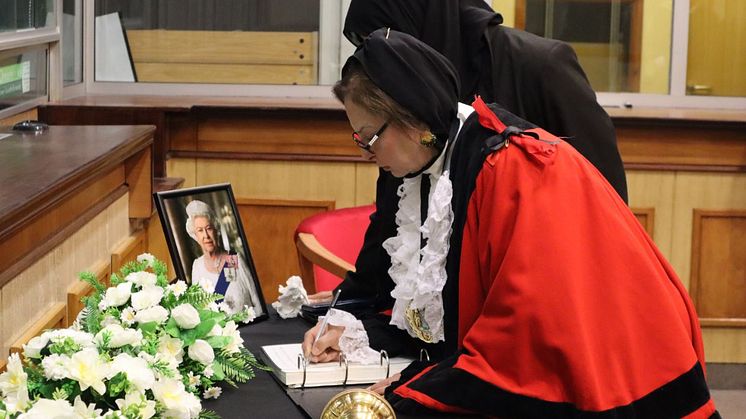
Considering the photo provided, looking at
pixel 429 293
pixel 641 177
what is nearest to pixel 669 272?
pixel 429 293

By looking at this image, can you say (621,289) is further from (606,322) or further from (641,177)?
(641,177)

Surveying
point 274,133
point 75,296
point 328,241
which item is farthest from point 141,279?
point 274,133

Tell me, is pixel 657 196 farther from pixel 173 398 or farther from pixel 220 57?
pixel 173 398

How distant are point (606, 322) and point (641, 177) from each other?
11.2 ft

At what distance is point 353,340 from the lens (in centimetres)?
232

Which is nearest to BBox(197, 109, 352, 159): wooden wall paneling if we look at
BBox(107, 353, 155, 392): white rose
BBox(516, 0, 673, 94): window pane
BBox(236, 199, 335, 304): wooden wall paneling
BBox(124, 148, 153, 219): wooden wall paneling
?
BBox(236, 199, 335, 304): wooden wall paneling

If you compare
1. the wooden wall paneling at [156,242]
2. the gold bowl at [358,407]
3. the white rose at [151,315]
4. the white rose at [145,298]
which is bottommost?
the wooden wall paneling at [156,242]

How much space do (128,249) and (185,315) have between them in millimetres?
1612

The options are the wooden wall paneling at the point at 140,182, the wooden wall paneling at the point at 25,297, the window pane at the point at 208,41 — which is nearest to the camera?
the wooden wall paneling at the point at 25,297

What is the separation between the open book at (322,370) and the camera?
2152 mm

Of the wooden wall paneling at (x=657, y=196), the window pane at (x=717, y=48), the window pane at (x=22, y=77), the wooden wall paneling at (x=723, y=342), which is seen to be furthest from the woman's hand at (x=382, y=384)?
the window pane at (x=717, y=48)

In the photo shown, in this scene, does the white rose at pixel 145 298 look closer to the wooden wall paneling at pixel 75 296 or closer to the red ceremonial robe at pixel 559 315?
the red ceremonial robe at pixel 559 315

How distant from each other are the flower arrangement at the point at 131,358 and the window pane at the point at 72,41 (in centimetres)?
346

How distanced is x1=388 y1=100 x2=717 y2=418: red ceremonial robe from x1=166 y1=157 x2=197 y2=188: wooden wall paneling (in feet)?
10.7
